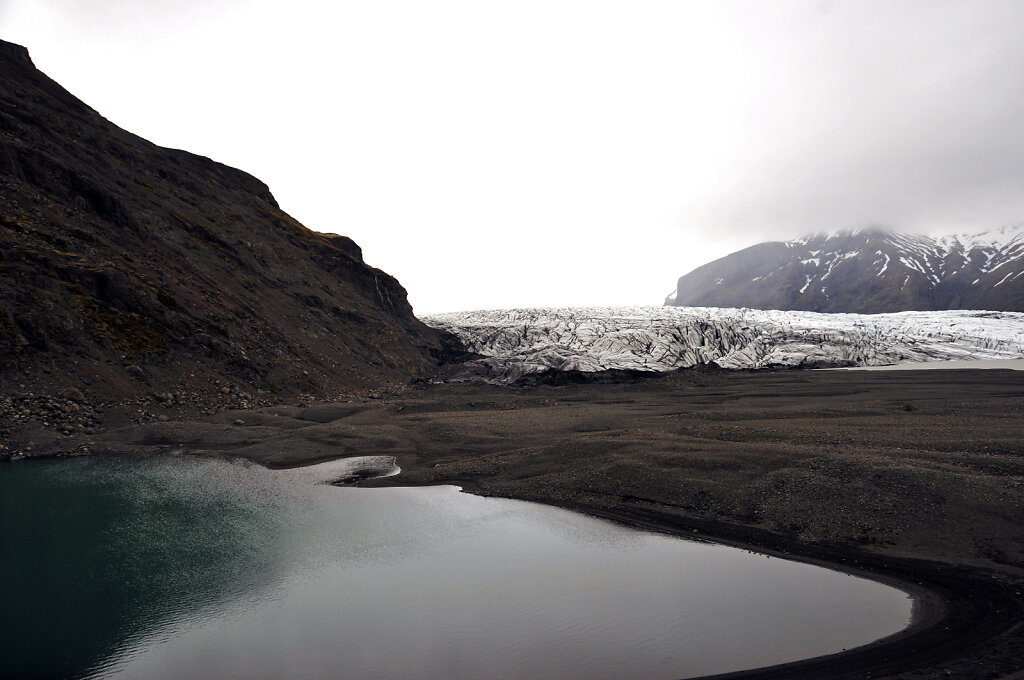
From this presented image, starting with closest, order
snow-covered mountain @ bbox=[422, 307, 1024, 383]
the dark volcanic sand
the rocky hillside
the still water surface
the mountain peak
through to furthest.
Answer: the still water surface < the dark volcanic sand < the rocky hillside < the mountain peak < snow-covered mountain @ bbox=[422, 307, 1024, 383]

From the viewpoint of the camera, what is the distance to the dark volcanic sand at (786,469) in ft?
22.6

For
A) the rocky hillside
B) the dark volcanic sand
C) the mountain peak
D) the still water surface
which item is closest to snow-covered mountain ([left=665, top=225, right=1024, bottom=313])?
the dark volcanic sand

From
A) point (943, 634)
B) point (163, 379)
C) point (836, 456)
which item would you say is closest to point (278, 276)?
point (163, 379)

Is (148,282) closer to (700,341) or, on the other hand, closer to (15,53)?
(15,53)

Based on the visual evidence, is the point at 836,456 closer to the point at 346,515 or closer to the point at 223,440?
the point at 346,515

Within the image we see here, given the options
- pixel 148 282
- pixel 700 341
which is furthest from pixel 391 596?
pixel 700 341

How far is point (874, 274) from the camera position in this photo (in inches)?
4589

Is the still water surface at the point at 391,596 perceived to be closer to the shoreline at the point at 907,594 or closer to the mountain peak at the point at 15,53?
the shoreline at the point at 907,594

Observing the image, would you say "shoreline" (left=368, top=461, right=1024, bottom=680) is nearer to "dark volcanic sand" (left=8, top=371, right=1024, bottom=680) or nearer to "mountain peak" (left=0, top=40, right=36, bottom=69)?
"dark volcanic sand" (left=8, top=371, right=1024, bottom=680)

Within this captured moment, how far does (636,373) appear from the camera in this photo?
33.8 metres

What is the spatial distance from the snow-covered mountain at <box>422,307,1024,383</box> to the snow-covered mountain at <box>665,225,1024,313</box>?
53.3 meters

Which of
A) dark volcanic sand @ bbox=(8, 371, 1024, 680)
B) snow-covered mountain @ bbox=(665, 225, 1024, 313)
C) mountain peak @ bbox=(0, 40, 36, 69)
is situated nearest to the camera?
dark volcanic sand @ bbox=(8, 371, 1024, 680)

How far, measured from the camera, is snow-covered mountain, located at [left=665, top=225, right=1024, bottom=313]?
101m

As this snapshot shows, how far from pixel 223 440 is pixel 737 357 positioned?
3623 centimetres
